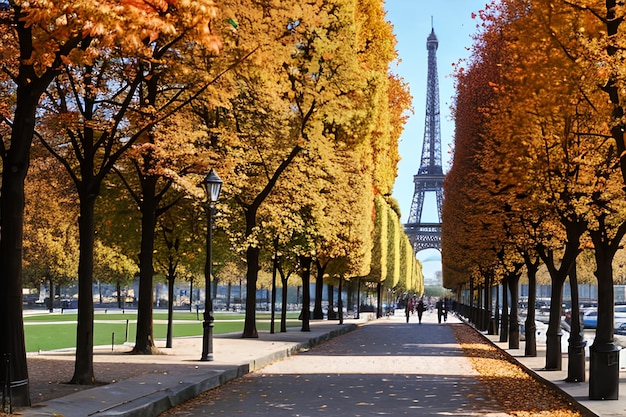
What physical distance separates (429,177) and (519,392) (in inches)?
6103

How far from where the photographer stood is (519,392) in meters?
19.8

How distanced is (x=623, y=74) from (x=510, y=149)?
12109mm

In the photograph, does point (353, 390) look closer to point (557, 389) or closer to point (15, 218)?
point (557, 389)

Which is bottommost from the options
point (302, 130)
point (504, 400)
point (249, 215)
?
point (504, 400)

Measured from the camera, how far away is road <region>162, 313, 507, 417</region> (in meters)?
15.8

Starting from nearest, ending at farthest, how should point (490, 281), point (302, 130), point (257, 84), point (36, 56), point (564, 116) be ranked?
point (36, 56) → point (564, 116) → point (257, 84) → point (302, 130) → point (490, 281)

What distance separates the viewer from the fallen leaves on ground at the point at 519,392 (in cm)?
1633

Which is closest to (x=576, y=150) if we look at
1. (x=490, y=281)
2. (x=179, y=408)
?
(x=179, y=408)

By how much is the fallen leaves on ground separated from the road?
1.16ft

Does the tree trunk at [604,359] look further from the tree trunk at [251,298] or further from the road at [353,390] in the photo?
the tree trunk at [251,298]

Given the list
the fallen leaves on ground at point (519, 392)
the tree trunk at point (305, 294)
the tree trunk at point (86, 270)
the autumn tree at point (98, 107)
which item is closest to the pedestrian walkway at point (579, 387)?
the fallen leaves on ground at point (519, 392)

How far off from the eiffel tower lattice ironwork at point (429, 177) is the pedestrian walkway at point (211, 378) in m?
136

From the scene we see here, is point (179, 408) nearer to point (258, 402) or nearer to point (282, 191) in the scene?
point (258, 402)

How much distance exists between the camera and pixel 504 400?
18.0m
